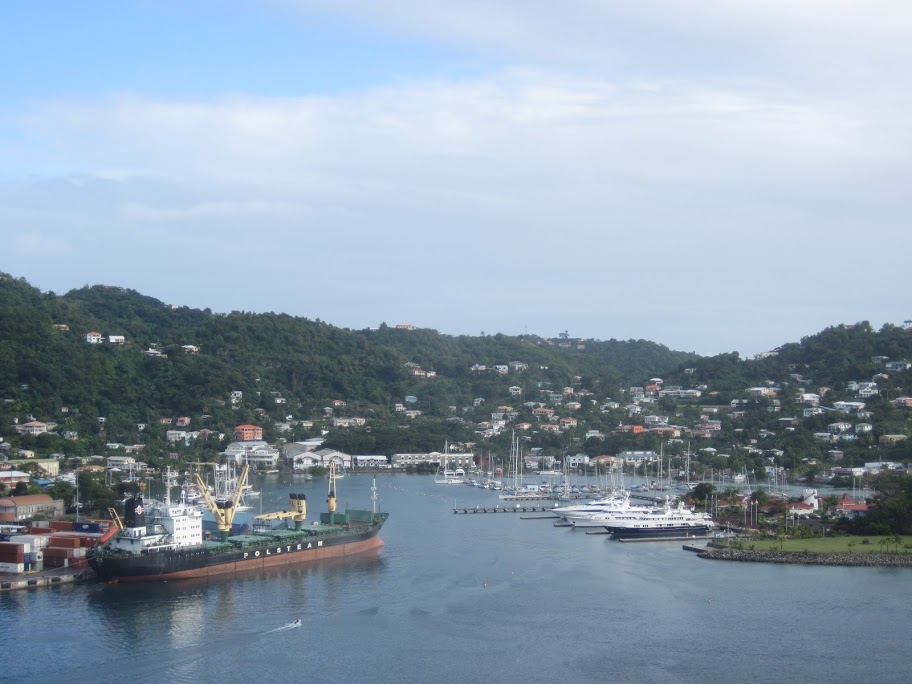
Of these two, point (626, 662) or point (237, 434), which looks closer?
point (626, 662)

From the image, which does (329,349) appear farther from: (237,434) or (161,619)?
(161,619)

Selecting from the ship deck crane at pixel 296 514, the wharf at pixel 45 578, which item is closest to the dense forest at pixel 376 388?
the ship deck crane at pixel 296 514

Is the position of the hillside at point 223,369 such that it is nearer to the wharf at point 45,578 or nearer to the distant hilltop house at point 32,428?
the distant hilltop house at point 32,428

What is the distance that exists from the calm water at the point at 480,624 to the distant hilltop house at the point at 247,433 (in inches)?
935

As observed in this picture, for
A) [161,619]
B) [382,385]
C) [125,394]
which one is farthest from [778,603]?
[382,385]

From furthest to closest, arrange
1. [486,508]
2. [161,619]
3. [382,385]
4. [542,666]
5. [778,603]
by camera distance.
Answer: [382,385], [486,508], [778,603], [161,619], [542,666]

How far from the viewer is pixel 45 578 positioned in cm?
1817

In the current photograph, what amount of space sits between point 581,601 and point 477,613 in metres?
2.00

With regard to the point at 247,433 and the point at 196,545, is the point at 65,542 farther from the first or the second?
the point at 247,433

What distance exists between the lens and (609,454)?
47406mm

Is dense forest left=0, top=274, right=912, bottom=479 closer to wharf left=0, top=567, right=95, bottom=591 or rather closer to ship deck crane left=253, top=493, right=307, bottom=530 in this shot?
ship deck crane left=253, top=493, right=307, bottom=530

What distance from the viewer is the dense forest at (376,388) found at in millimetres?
42219

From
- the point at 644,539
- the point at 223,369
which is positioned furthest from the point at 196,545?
the point at 223,369

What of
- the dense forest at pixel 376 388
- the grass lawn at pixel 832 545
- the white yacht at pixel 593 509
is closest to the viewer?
the grass lawn at pixel 832 545
